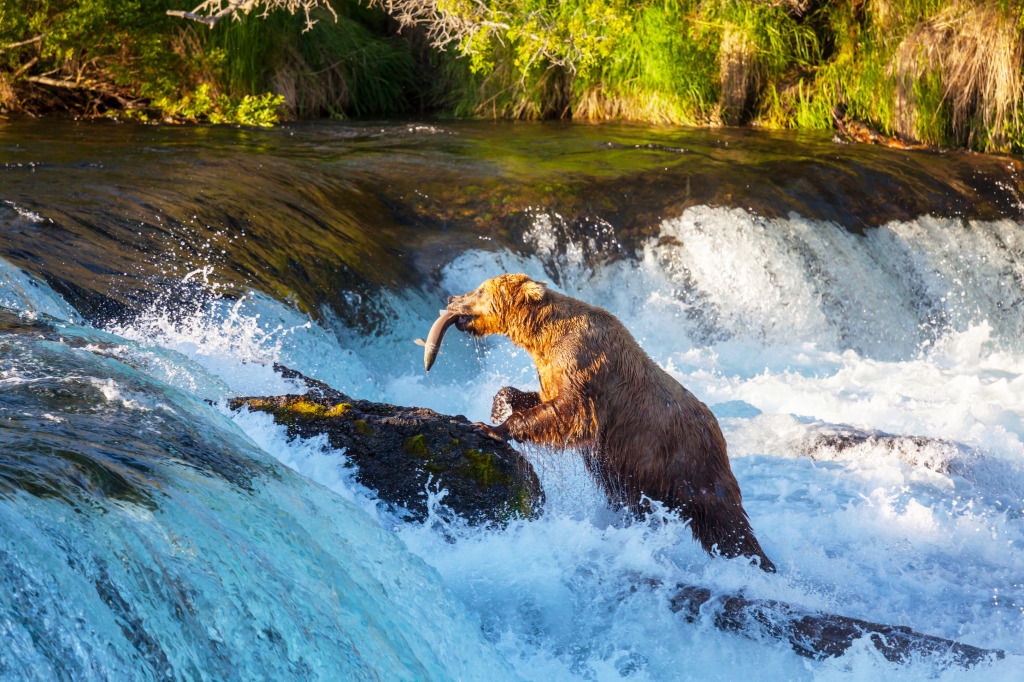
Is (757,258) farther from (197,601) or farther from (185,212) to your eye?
(197,601)

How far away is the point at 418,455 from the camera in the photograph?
11.0 ft

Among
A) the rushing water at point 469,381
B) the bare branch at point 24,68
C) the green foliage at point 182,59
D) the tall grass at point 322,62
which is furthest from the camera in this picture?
the tall grass at point 322,62

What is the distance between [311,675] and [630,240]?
20.0 ft

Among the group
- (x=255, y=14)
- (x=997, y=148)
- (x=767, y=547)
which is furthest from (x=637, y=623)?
(x=255, y=14)

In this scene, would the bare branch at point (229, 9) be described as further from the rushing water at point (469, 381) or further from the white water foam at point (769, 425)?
the white water foam at point (769, 425)

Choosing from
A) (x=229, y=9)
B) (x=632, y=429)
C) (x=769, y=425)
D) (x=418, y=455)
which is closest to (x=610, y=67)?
(x=229, y=9)

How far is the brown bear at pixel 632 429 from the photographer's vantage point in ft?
11.4

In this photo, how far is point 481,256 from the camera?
705 centimetres

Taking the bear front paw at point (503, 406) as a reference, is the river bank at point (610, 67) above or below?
above

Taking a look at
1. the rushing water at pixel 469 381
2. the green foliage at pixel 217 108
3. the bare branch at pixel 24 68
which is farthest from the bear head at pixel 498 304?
the bare branch at pixel 24 68

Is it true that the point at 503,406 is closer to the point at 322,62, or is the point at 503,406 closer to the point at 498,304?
the point at 498,304

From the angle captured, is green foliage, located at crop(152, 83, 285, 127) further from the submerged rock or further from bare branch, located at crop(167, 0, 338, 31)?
the submerged rock

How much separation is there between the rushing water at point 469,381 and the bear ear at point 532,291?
74cm

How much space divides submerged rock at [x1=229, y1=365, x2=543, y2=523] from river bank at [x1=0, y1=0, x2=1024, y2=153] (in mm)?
6456
